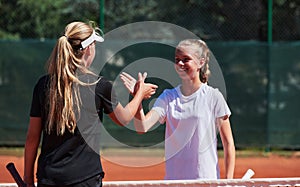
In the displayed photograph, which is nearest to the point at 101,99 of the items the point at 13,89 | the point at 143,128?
the point at 143,128

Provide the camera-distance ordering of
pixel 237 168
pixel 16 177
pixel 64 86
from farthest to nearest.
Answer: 1. pixel 237 168
2. pixel 16 177
3. pixel 64 86

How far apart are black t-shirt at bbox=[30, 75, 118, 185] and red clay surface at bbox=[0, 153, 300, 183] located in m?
5.98

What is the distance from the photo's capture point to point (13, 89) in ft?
43.5

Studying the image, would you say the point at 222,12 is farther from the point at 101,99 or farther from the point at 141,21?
the point at 101,99

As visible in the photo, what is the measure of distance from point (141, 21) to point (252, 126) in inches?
153

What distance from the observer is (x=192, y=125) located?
13.4 ft

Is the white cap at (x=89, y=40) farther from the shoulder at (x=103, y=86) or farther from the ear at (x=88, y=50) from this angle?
the shoulder at (x=103, y=86)

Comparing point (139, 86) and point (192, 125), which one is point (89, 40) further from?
point (192, 125)

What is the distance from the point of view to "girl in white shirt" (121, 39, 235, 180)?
13.4ft

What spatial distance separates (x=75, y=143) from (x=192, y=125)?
981 millimetres

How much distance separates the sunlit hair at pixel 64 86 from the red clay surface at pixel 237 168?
607 cm

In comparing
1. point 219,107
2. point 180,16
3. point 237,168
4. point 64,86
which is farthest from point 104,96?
point 180,16

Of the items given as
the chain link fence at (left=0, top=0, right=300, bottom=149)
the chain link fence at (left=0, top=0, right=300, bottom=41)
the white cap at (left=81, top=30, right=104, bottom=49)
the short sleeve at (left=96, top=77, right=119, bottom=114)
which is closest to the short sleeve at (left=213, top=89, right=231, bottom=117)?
the short sleeve at (left=96, top=77, right=119, bottom=114)

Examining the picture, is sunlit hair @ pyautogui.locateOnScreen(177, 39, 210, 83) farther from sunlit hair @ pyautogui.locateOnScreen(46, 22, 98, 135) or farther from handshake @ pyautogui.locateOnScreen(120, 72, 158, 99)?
sunlit hair @ pyautogui.locateOnScreen(46, 22, 98, 135)
